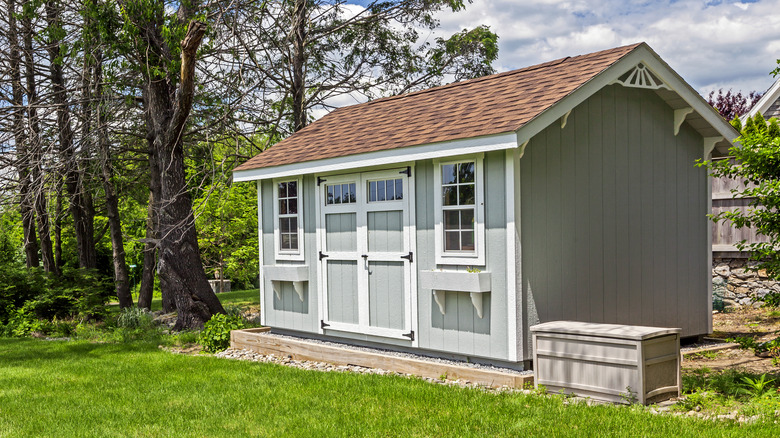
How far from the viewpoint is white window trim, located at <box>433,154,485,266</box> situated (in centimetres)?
780

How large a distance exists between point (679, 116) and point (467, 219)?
3427mm

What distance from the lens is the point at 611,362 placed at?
20.2 feet

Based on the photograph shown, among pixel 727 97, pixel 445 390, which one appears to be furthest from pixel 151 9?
pixel 727 97

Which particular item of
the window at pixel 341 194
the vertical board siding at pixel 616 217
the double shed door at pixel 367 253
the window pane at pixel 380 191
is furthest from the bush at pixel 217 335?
the vertical board siding at pixel 616 217

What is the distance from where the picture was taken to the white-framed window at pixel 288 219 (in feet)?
34.0

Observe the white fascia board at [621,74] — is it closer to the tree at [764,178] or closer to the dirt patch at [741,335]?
the tree at [764,178]

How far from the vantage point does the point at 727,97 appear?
90.2ft

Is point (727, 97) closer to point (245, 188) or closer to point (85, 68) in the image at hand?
point (245, 188)

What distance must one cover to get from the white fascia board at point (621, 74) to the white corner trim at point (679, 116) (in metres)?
0.15

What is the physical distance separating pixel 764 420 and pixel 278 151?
7.76 meters

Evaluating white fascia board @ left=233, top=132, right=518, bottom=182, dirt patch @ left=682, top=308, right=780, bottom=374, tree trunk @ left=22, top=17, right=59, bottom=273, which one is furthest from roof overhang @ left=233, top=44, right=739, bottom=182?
tree trunk @ left=22, top=17, right=59, bottom=273

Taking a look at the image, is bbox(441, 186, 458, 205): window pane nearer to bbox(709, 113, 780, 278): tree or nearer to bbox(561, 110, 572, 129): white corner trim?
bbox(561, 110, 572, 129): white corner trim

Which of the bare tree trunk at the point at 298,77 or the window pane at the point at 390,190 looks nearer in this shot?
the window pane at the point at 390,190

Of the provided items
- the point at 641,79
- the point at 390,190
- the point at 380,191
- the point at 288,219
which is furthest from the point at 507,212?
the point at 288,219
